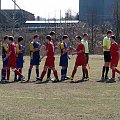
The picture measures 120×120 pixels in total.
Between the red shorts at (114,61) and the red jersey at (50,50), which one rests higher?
the red jersey at (50,50)

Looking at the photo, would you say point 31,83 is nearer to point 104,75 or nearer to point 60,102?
point 104,75

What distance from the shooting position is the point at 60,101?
12.8m

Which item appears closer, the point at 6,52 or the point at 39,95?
the point at 39,95

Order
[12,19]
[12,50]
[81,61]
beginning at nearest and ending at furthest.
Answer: [12,50] < [81,61] < [12,19]

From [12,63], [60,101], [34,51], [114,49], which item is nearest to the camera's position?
[60,101]

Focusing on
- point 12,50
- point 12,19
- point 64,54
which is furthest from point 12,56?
point 12,19

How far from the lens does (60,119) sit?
10.2 metres

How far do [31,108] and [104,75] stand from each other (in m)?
8.16

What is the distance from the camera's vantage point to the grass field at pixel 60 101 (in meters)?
10.7

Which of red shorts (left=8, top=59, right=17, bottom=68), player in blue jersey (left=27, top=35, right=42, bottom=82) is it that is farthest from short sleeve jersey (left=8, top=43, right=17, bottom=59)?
player in blue jersey (left=27, top=35, right=42, bottom=82)

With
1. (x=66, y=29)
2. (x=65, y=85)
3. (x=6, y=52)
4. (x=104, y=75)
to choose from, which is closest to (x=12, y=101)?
(x=65, y=85)

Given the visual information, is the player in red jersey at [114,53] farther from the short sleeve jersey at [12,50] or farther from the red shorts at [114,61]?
the short sleeve jersey at [12,50]

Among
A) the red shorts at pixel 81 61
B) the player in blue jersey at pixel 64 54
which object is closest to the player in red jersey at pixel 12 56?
the player in blue jersey at pixel 64 54

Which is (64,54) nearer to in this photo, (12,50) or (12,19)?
(12,50)
